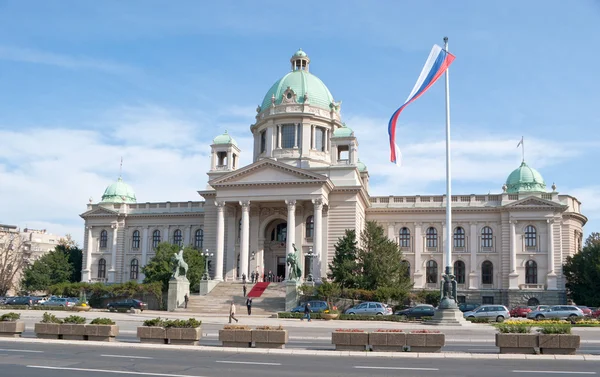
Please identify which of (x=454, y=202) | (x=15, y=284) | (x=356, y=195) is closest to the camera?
(x=356, y=195)

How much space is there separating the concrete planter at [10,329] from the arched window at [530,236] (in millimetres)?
59693

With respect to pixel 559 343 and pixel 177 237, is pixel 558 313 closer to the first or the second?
pixel 559 343

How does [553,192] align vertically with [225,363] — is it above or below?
above

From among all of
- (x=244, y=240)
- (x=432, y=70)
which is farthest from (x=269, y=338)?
(x=244, y=240)

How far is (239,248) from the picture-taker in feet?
238

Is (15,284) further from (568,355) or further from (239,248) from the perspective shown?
(568,355)

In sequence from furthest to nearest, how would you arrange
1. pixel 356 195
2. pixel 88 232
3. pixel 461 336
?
pixel 88 232 → pixel 356 195 → pixel 461 336

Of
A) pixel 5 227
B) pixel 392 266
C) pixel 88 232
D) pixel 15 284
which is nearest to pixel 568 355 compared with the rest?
pixel 392 266

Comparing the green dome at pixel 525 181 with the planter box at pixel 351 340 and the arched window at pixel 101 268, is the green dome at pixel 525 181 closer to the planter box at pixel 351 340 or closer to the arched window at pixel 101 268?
the arched window at pixel 101 268

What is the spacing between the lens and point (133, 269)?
284 ft

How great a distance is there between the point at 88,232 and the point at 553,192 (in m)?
59.3

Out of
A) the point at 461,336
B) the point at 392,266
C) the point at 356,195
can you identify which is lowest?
the point at 461,336

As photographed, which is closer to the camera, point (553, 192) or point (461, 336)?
point (461, 336)

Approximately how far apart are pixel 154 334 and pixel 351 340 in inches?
312
